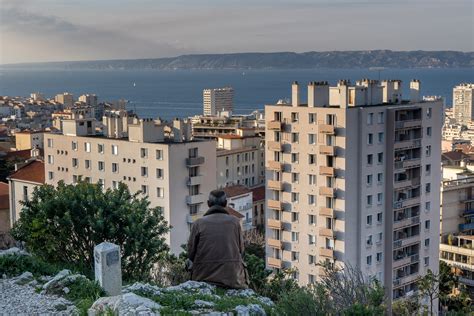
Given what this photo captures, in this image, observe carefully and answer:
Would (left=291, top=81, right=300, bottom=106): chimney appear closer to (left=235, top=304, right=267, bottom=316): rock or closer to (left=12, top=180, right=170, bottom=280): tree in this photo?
(left=12, top=180, right=170, bottom=280): tree

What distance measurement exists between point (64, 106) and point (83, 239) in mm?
122637

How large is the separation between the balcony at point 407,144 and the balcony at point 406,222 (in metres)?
3.11

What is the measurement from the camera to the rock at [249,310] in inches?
354

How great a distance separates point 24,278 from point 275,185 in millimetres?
20887

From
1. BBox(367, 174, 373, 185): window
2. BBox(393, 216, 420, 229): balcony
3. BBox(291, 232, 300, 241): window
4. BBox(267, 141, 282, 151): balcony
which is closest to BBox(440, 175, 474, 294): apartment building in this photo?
BBox(393, 216, 420, 229): balcony

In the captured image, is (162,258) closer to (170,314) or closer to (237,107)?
(170,314)

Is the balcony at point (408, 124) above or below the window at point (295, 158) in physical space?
above

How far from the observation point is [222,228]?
9617mm

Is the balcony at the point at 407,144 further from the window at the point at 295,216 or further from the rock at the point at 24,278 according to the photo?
the rock at the point at 24,278

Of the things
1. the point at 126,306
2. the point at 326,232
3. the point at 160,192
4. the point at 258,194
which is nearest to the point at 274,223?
the point at 326,232

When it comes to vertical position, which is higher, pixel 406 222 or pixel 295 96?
pixel 295 96

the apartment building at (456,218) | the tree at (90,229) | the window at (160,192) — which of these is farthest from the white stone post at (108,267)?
the apartment building at (456,218)

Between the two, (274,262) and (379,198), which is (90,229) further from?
(379,198)

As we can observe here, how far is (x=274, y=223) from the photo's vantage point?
32000mm
